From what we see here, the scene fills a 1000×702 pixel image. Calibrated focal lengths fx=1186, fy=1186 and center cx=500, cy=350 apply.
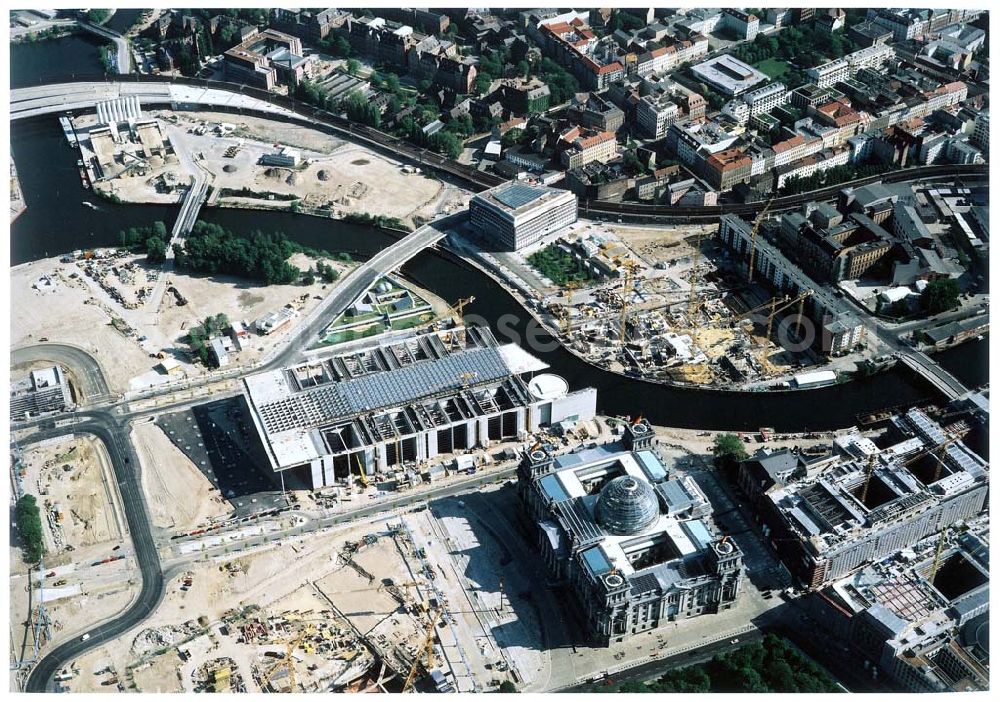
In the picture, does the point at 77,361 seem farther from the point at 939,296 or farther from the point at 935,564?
the point at 939,296

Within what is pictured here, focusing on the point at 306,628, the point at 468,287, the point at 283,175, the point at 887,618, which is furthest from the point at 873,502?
the point at 283,175

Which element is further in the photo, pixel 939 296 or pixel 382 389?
pixel 939 296

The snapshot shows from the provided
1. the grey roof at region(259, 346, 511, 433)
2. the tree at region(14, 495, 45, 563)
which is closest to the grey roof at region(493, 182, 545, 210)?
the grey roof at region(259, 346, 511, 433)

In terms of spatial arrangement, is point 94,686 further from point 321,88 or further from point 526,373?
point 321,88

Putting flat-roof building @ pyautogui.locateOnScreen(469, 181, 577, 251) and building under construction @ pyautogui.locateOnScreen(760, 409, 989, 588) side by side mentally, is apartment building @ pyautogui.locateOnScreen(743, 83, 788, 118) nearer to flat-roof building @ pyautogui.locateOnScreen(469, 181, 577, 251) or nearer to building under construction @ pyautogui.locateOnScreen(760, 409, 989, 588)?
flat-roof building @ pyautogui.locateOnScreen(469, 181, 577, 251)

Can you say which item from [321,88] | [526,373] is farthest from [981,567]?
[321,88]

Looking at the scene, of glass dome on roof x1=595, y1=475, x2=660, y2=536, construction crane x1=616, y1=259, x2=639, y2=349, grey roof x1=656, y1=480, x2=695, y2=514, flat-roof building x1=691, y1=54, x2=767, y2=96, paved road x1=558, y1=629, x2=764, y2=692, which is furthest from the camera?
flat-roof building x1=691, y1=54, x2=767, y2=96

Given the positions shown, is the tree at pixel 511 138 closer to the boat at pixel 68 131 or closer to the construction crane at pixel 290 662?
the boat at pixel 68 131
